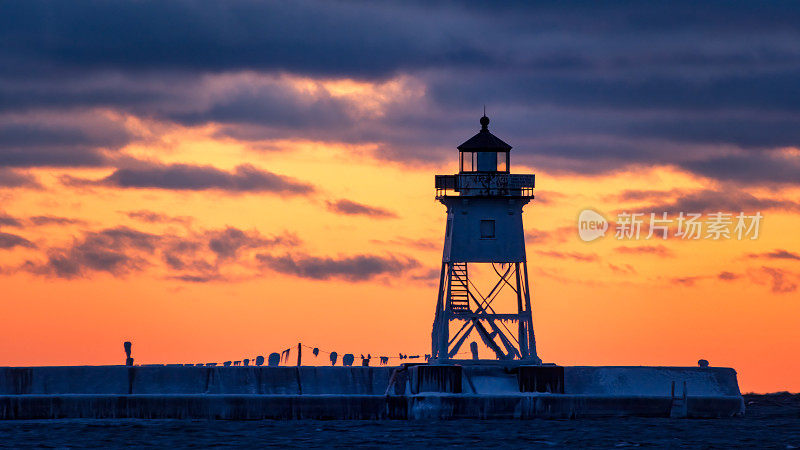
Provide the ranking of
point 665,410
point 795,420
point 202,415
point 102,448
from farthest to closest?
point 795,420 → point 665,410 → point 202,415 → point 102,448

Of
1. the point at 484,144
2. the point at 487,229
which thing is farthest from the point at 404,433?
the point at 484,144

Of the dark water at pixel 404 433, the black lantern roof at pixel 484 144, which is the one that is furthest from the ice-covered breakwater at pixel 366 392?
the black lantern roof at pixel 484 144

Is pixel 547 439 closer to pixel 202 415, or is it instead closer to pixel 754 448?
pixel 754 448

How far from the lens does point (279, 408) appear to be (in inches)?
2152

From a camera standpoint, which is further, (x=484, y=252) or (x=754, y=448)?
(x=484, y=252)

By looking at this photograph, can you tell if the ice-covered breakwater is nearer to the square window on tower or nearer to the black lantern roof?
the square window on tower

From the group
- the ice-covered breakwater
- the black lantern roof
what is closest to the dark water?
the ice-covered breakwater

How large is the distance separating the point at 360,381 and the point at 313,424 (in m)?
5.74

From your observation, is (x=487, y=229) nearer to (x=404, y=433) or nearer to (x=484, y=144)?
(x=484, y=144)

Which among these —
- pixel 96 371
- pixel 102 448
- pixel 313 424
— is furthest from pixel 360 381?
pixel 102 448

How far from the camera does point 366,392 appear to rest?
2424 inches

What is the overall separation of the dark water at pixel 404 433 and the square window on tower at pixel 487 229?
739cm

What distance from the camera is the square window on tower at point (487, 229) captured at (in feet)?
201

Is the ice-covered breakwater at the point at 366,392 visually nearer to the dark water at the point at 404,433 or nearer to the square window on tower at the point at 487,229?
the dark water at the point at 404,433
